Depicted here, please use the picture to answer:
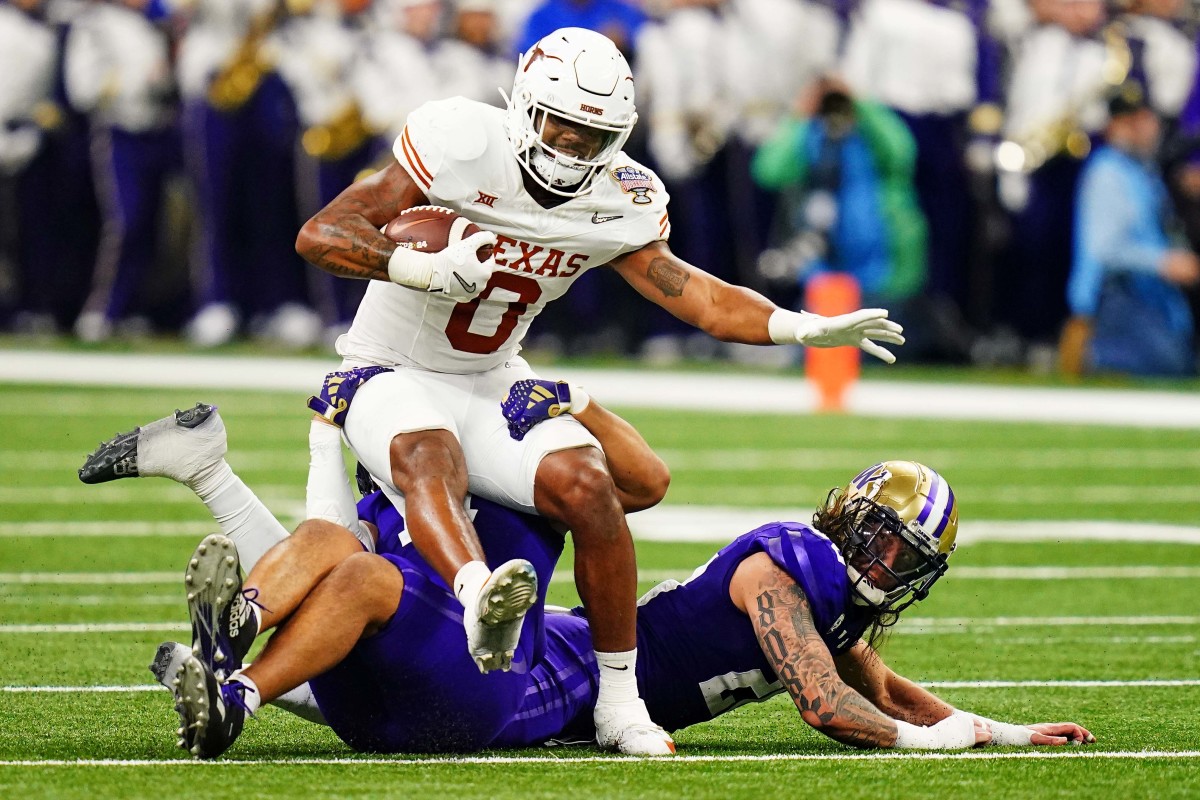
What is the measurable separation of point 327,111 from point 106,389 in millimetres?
3536

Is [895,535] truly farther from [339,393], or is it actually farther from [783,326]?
[339,393]

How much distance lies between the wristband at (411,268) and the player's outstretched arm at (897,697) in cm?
123

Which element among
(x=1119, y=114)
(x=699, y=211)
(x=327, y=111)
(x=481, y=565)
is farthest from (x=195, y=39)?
(x=481, y=565)

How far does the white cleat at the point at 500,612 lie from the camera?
4262 millimetres

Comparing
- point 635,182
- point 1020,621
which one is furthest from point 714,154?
point 635,182

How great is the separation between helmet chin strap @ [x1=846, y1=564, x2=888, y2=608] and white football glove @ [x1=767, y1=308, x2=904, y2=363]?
1.92 ft

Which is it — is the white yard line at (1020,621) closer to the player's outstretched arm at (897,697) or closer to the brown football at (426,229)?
the player's outstretched arm at (897,697)

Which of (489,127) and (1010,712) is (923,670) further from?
(489,127)

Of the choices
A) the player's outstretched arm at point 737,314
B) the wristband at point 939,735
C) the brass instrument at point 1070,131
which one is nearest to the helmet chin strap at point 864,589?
the wristband at point 939,735

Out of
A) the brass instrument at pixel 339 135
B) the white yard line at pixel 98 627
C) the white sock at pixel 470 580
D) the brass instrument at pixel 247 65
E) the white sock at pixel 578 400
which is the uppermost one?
the white sock at pixel 578 400

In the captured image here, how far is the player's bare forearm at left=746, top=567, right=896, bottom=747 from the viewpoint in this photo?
4566 mm

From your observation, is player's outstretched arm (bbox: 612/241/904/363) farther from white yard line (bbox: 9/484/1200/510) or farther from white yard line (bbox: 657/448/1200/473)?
white yard line (bbox: 657/448/1200/473)

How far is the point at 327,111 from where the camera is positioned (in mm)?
15992

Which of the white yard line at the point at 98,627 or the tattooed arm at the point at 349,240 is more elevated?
the tattooed arm at the point at 349,240
